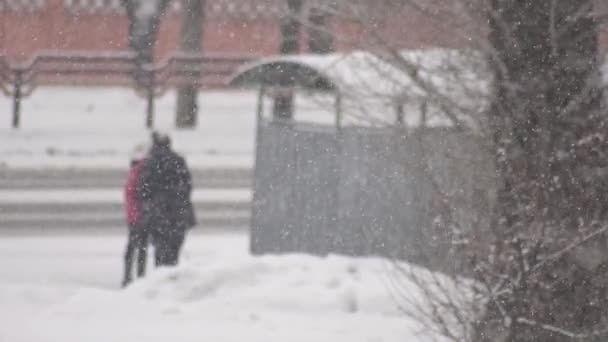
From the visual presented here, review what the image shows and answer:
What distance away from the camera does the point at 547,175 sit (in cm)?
741

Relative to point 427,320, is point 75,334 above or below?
below

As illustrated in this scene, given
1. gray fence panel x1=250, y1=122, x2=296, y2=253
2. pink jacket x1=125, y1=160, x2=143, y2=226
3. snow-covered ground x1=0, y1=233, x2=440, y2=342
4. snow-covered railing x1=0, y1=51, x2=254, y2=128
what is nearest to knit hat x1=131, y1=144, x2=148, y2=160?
pink jacket x1=125, y1=160, x2=143, y2=226

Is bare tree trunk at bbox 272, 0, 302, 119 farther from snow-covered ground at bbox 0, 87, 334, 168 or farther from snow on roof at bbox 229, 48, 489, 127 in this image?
snow-covered ground at bbox 0, 87, 334, 168

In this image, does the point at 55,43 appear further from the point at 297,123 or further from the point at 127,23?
the point at 297,123

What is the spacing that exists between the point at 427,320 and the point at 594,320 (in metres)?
0.87

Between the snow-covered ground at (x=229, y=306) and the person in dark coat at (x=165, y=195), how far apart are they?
0.56 metres

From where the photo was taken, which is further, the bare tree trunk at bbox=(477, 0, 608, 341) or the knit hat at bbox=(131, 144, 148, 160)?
the knit hat at bbox=(131, 144, 148, 160)

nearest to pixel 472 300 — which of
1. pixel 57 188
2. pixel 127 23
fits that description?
pixel 57 188

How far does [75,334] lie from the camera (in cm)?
1052

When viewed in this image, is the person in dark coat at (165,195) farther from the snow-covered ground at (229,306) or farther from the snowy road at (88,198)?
the snowy road at (88,198)

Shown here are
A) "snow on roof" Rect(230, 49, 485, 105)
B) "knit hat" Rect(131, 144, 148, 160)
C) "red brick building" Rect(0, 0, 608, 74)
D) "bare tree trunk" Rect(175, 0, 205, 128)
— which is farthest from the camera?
"red brick building" Rect(0, 0, 608, 74)

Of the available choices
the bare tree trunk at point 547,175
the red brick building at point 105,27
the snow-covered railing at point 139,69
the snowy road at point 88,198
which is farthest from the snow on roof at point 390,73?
the red brick building at point 105,27

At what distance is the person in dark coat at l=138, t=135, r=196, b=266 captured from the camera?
13148mm

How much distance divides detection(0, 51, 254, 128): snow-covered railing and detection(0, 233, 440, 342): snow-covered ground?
12981 millimetres
